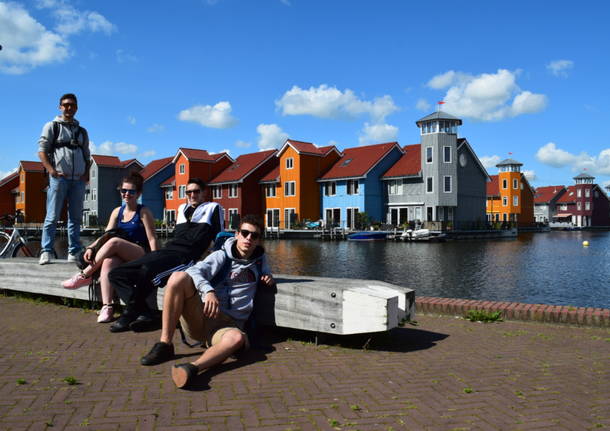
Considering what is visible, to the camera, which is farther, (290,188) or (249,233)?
(290,188)

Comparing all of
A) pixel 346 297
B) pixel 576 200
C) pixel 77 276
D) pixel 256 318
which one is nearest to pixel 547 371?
pixel 346 297

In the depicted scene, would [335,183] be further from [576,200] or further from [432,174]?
[576,200]

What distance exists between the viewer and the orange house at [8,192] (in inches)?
3097

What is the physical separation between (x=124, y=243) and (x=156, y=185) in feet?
212

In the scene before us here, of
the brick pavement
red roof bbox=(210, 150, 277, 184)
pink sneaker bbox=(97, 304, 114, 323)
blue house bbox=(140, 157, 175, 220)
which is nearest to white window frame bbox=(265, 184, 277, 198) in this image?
red roof bbox=(210, 150, 277, 184)

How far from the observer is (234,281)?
5027 mm

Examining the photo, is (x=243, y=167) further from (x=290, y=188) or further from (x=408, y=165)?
(x=408, y=165)

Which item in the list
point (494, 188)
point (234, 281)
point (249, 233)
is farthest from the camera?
point (494, 188)

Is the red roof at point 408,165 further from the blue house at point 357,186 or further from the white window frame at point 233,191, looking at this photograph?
the white window frame at point 233,191

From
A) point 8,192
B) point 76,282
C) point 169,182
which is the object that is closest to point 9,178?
point 8,192

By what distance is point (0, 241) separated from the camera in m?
10.4

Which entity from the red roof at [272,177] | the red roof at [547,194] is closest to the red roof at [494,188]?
the red roof at [547,194]

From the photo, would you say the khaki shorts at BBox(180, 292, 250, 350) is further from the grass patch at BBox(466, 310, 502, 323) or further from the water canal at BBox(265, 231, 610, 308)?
the water canal at BBox(265, 231, 610, 308)

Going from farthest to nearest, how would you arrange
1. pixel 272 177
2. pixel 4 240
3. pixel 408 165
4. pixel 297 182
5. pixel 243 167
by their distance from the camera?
pixel 243 167, pixel 272 177, pixel 297 182, pixel 408 165, pixel 4 240
